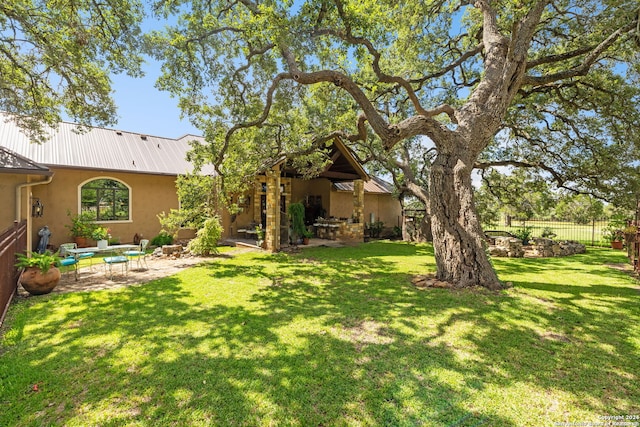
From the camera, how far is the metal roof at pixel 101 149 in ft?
35.5

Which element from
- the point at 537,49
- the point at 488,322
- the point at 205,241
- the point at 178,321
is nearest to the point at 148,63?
the point at 205,241

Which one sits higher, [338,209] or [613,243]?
[338,209]

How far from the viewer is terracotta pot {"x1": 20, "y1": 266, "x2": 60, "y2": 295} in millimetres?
5793

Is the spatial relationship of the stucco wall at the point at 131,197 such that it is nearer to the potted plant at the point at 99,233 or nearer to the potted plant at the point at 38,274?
the potted plant at the point at 99,233

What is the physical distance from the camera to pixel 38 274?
5852 mm

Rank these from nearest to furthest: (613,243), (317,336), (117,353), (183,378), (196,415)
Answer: (196,415), (183,378), (117,353), (317,336), (613,243)

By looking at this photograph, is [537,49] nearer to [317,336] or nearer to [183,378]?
[317,336]

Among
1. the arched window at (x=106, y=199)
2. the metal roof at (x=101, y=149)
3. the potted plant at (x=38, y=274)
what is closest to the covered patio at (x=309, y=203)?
the metal roof at (x=101, y=149)

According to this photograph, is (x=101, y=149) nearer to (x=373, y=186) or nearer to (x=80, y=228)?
(x=80, y=228)

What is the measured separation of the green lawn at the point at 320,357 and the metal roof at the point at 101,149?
764cm

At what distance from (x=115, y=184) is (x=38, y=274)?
24.9ft

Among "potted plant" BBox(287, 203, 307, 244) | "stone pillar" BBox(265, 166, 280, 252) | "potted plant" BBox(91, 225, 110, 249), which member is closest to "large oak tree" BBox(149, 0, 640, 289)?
"stone pillar" BBox(265, 166, 280, 252)

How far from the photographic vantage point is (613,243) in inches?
537

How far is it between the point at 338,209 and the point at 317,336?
44.2 ft
